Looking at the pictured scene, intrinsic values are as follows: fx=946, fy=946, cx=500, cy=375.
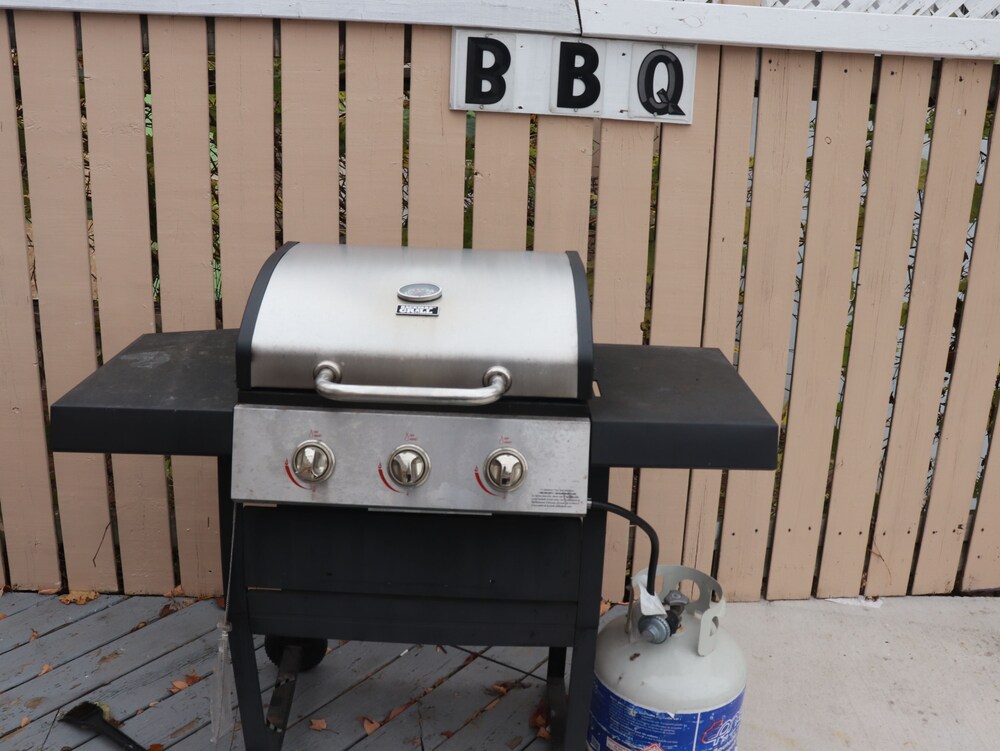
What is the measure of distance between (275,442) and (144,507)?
1444 mm

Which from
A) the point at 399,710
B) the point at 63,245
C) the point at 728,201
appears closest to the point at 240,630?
the point at 399,710

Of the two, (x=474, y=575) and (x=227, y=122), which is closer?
(x=474, y=575)

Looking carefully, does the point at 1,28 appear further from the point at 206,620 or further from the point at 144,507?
the point at 206,620

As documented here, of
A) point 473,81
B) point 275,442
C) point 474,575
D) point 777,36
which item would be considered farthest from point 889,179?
point 275,442

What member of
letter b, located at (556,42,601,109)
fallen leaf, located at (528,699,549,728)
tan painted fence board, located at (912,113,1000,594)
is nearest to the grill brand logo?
letter b, located at (556,42,601,109)

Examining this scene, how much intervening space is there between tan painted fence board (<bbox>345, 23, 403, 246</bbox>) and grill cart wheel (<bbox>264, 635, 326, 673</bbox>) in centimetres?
115

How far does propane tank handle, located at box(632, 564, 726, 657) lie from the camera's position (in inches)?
85.3

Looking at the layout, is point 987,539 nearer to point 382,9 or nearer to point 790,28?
point 790,28

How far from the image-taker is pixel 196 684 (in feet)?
8.73

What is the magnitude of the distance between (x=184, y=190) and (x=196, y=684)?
1.40 m

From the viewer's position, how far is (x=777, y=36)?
262 cm

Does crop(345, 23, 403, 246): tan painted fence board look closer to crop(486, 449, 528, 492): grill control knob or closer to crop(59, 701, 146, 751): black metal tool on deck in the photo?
crop(486, 449, 528, 492): grill control knob

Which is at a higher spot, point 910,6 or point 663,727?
point 910,6

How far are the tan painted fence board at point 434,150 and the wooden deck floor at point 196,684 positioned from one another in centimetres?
126
